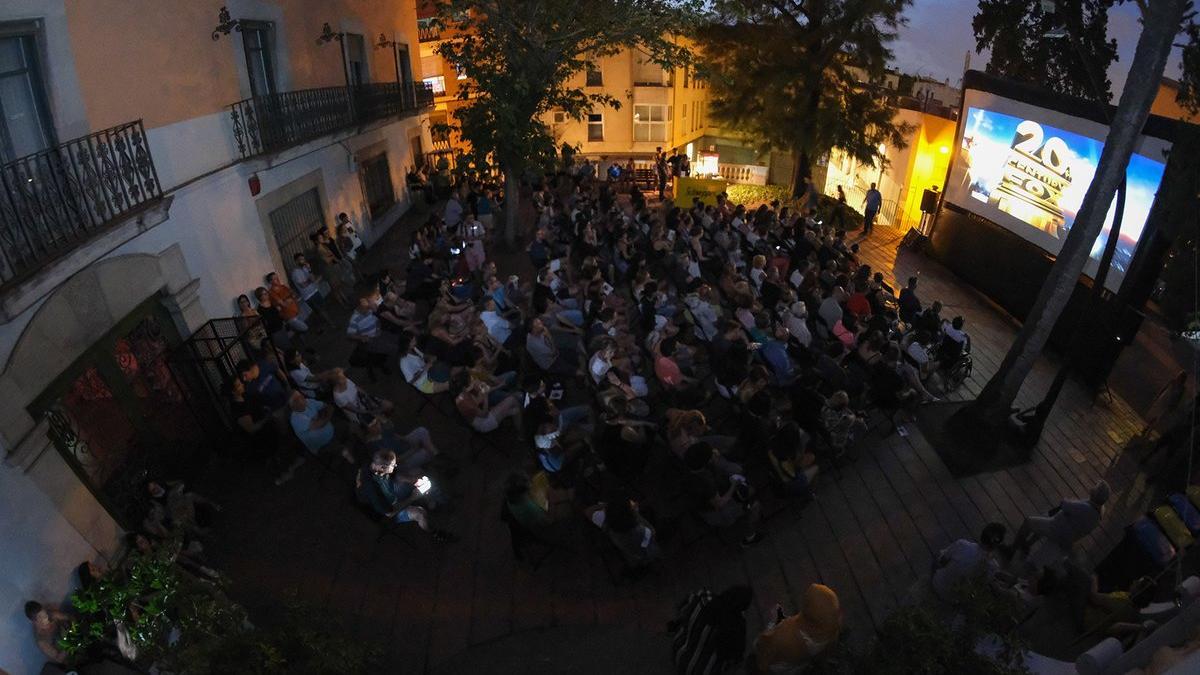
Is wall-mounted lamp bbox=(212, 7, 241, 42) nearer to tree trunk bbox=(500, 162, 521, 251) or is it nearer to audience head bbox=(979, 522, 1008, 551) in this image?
tree trunk bbox=(500, 162, 521, 251)

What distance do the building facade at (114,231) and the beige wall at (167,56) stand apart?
3cm

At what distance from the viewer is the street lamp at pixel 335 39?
12.5m

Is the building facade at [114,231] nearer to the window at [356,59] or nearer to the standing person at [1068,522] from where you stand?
the window at [356,59]

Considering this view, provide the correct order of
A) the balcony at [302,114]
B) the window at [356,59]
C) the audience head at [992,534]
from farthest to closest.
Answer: the window at [356,59] < the balcony at [302,114] < the audience head at [992,534]

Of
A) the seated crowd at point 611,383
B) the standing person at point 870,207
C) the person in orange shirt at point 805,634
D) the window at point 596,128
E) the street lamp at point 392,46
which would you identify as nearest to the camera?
the person in orange shirt at point 805,634

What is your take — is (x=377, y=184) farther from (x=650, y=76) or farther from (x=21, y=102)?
(x=650, y=76)

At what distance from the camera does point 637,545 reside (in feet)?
18.1

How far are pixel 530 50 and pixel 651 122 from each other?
71.2 feet

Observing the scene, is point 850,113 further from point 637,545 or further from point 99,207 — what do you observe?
point 99,207

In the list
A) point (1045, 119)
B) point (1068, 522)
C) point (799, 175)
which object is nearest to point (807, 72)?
point (799, 175)

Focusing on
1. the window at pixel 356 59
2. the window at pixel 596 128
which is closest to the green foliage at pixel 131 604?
the window at pixel 356 59

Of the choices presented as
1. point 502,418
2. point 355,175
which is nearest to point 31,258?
point 502,418

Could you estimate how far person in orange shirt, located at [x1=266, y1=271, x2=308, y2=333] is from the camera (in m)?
9.64

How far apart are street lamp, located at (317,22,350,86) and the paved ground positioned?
947 centimetres
